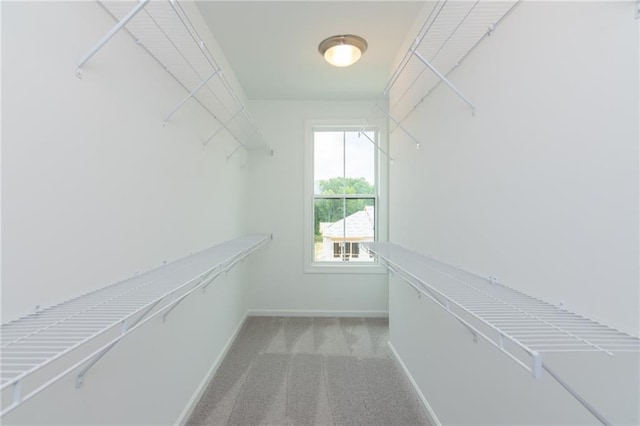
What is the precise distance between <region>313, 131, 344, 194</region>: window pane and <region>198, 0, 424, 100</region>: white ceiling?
24.8 inches

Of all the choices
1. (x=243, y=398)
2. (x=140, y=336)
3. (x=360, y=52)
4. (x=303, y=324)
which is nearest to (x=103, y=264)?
(x=140, y=336)

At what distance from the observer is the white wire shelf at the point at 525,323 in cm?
62

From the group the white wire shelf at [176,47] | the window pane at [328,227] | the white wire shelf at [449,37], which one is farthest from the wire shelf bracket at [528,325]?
the window pane at [328,227]

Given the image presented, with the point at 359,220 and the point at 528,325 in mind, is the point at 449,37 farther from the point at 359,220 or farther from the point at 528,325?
the point at 359,220

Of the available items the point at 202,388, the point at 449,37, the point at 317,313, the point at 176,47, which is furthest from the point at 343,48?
the point at 317,313

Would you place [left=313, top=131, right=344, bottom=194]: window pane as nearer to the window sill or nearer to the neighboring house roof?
the neighboring house roof

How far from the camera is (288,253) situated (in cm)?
353

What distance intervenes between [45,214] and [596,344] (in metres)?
1.43

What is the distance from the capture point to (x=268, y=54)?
2.43 meters

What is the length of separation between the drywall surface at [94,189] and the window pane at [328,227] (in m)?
1.90

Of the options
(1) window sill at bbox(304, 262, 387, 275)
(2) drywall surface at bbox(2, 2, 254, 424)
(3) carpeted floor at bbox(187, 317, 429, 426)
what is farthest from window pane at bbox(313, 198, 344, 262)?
(2) drywall surface at bbox(2, 2, 254, 424)

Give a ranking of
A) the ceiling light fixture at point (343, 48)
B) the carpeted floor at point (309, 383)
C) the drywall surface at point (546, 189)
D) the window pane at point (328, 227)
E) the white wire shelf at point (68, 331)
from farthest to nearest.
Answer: the window pane at point (328, 227) < the ceiling light fixture at point (343, 48) < the carpeted floor at point (309, 383) < the drywall surface at point (546, 189) < the white wire shelf at point (68, 331)

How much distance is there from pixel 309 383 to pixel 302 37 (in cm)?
252

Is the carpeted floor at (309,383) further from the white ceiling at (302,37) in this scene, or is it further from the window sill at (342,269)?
the white ceiling at (302,37)
